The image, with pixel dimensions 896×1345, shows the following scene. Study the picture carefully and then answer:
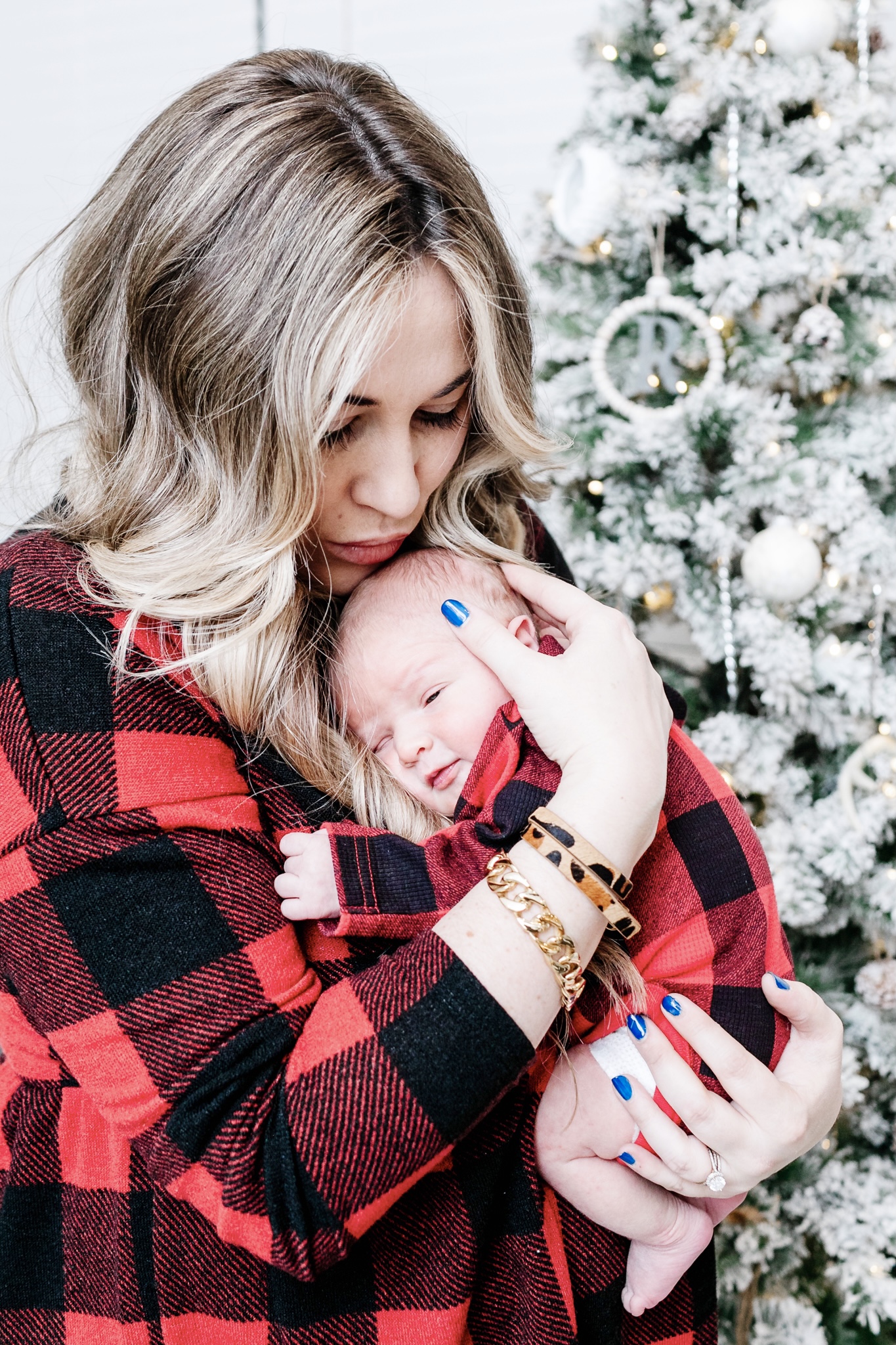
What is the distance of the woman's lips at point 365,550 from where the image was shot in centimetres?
121

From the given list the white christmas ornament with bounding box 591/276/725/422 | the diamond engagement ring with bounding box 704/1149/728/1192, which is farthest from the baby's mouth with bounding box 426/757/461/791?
the white christmas ornament with bounding box 591/276/725/422

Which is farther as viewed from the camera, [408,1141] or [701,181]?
[701,181]

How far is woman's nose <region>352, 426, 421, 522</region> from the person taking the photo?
3.52 ft

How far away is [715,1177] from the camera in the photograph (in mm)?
1020

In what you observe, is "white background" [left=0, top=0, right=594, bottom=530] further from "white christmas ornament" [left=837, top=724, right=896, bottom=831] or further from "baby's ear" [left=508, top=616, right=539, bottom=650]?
"white christmas ornament" [left=837, top=724, right=896, bottom=831]

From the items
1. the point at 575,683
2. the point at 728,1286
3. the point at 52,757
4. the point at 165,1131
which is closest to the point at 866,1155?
the point at 728,1286

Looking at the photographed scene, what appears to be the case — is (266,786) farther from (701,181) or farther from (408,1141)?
(701,181)

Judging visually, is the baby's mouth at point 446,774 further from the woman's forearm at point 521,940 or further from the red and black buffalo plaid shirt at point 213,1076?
the woman's forearm at point 521,940

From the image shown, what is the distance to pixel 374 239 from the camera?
98cm

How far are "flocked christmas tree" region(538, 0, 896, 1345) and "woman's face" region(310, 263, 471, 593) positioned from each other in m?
0.65

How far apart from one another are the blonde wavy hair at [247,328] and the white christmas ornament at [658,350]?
1.94ft

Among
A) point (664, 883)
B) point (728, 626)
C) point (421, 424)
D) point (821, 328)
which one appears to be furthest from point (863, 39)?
point (664, 883)

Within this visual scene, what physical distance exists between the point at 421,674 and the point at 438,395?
0.35 metres

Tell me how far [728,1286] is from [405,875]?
56.9 inches
